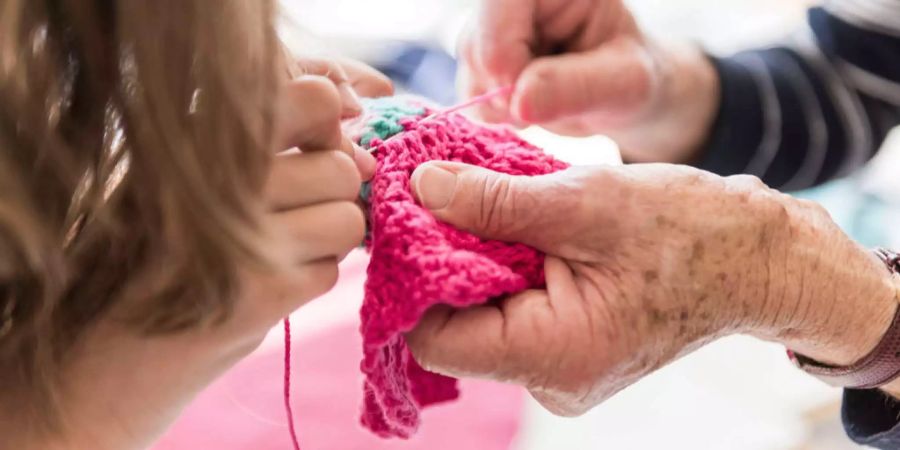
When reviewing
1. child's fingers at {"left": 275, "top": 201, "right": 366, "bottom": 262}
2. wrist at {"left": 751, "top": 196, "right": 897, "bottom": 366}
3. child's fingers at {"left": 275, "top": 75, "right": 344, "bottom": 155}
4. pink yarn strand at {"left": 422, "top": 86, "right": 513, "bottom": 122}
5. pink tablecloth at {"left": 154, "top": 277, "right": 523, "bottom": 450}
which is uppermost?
child's fingers at {"left": 275, "top": 75, "right": 344, "bottom": 155}

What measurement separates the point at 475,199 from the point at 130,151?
20cm

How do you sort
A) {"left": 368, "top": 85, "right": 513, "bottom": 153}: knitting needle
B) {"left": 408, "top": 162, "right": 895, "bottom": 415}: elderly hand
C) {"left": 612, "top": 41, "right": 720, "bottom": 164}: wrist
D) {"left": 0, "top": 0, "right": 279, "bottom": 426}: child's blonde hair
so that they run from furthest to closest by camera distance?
{"left": 612, "top": 41, "right": 720, "bottom": 164}: wrist
{"left": 368, "top": 85, "right": 513, "bottom": 153}: knitting needle
{"left": 408, "top": 162, "right": 895, "bottom": 415}: elderly hand
{"left": 0, "top": 0, "right": 279, "bottom": 426}: child's blonde hair

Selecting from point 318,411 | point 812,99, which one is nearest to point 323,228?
point 318,411

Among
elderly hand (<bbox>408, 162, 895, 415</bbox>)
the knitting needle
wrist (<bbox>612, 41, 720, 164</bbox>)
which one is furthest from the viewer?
wrist (<bbox>612, 41, 720, 164</bbox>)

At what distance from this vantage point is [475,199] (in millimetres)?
536

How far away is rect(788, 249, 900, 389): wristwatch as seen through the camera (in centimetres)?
65

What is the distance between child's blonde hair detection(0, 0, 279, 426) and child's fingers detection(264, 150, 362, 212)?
3 cm

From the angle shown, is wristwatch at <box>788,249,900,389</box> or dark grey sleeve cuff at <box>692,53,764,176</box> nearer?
wristwatch at <box>788,249,900,389</box>

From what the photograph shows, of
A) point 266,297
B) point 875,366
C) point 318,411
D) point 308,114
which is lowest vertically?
point 318,411

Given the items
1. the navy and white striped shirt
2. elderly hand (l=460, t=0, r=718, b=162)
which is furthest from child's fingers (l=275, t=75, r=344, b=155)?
the navy and white striped shirt

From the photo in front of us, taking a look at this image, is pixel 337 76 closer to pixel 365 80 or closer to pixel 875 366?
pixel 365 80

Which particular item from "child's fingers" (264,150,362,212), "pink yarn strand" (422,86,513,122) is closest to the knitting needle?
"pink yarn strand" (422,86,513,122)

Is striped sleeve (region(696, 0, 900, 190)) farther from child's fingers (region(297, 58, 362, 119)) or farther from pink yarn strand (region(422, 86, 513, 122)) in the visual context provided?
child's fingers (region(297, 58, 362, 119))

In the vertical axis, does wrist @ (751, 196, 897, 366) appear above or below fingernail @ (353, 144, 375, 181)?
below
